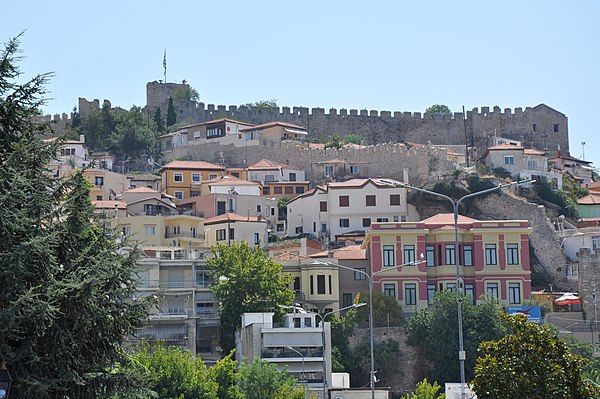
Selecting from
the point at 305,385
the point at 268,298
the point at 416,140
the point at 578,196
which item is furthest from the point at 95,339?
the point at 416,140

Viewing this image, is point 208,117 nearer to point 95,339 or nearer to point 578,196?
point 578,196

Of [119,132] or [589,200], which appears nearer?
[589,200]

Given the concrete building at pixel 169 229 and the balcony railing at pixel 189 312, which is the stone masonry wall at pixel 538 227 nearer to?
the concrete building at pixel 169 229

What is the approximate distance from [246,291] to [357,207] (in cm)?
2044

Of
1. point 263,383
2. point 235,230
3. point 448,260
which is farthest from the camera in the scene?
point 235,230

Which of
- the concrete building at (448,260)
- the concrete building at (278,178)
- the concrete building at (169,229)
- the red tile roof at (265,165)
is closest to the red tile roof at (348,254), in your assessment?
the concrete building at (448,260)

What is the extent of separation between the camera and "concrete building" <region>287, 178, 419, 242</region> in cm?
8275

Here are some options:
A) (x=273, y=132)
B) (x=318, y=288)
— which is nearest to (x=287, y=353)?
(x=318, y=288)

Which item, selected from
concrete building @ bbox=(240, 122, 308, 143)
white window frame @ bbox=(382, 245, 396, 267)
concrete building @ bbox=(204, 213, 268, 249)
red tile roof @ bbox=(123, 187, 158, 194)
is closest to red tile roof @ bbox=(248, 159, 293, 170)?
concrete building @ bbox=(240, 122, 308, 143)

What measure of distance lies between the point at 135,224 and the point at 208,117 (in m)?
37.2

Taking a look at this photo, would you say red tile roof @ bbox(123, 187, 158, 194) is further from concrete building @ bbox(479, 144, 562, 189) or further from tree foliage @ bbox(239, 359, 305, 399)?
tree foliage @ bbox(239, 359, 305, 399)

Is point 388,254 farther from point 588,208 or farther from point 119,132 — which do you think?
point 119,132

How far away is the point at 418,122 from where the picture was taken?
119 m

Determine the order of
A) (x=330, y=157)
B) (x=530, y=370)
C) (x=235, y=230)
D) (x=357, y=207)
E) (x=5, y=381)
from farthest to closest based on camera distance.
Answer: (x=330, y=157) → (x=357, y=207) → (x=235, y=230) → (x=530, y=370) → (x=5, y=381)
